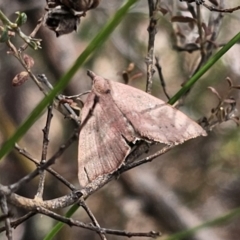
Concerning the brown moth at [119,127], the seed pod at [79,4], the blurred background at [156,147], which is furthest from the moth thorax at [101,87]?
the blurred background at [156,147]

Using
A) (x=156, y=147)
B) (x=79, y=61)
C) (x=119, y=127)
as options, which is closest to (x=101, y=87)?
(x=119, y=127)

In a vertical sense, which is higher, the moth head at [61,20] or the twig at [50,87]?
the moth head at [61,20]

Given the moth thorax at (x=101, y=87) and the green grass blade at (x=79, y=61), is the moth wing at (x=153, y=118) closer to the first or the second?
the moth thorax at (x=101, y=87)

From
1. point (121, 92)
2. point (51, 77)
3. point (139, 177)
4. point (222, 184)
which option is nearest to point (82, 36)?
point (51, 77)

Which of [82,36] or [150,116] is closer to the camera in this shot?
[150,116]

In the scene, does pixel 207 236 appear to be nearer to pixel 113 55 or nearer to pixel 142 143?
pixel 113 55
